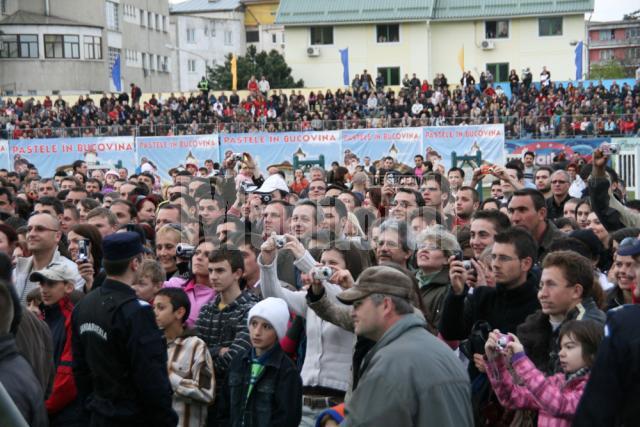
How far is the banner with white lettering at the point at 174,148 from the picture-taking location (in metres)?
33.7

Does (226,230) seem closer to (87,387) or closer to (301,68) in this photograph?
(87,387)

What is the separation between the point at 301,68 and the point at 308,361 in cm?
6790

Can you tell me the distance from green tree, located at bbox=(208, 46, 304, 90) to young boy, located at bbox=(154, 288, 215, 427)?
67.1 meters

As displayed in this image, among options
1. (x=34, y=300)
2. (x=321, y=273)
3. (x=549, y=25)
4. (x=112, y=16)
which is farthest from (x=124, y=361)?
(x=112, y=16)

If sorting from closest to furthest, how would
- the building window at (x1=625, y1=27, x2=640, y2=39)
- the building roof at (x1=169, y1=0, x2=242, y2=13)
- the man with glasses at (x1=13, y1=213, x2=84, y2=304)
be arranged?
the man with glasses at (x1=13, y1=213, x2=84, y2=304)
the building roof at (x1=169, y1=0, x2=242, y2=13)
the building window at (x1=625, y1=27, x2=640, y2=39)

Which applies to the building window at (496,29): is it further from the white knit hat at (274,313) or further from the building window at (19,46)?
the white knit hat at (274,313)

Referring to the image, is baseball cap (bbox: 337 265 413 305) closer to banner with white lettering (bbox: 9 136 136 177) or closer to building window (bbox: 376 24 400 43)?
banner with white lettering (bbox: 9 136 136 177)

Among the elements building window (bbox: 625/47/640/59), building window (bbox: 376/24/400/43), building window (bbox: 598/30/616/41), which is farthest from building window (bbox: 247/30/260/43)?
building window (bbox: 598/30/616/41)

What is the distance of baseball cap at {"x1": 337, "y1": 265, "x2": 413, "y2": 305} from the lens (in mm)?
4578

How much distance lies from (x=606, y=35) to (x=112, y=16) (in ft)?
311

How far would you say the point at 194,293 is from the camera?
743cm

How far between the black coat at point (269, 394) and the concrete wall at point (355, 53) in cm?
6442

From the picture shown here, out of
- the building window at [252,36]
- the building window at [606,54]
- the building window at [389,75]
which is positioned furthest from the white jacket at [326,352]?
the building window at [606,54]

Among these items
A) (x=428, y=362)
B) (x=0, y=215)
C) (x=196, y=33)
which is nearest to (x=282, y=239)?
(x=428, y=362)
